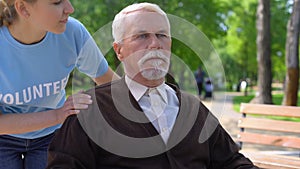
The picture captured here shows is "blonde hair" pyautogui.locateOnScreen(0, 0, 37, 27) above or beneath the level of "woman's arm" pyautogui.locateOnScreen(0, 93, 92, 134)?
above

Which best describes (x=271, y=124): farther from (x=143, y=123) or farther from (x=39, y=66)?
(x=39, y=66)

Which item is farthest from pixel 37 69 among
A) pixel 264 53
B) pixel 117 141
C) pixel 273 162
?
pixel 264 53

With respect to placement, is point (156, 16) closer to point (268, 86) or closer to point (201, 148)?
point (201, 148)

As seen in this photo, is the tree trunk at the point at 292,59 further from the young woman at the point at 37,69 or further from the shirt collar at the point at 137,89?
the shirt collar at the point at 137,89

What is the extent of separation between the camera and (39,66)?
211 cm

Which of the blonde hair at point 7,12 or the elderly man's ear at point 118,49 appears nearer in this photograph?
the blonde hair at point 7,12

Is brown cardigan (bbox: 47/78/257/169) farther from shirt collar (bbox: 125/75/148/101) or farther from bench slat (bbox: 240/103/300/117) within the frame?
bench slat (bbox: 240/103/300/117)

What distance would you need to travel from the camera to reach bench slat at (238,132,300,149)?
4.18 meters

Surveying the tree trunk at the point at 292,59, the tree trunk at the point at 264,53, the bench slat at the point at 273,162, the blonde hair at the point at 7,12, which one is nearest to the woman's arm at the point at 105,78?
the blonde hair at the point at 7,12

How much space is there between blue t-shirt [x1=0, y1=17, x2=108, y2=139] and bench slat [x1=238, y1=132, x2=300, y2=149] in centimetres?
261

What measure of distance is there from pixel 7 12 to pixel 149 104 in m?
0.78

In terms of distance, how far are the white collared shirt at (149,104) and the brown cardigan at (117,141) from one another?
0.10ft

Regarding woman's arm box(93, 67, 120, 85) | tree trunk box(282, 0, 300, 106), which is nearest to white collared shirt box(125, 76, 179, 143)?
woman's arm box(93, 67, 120, 85)

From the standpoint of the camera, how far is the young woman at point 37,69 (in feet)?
6.26
